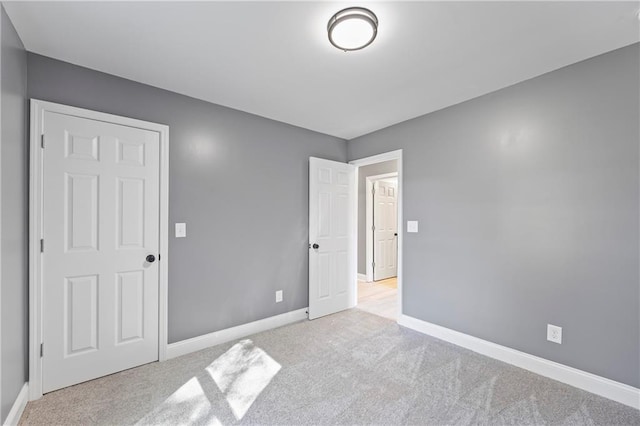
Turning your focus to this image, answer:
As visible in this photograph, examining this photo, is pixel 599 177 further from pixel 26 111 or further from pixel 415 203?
pixel 26 111

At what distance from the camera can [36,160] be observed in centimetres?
196

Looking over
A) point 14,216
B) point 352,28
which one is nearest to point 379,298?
point 352,28

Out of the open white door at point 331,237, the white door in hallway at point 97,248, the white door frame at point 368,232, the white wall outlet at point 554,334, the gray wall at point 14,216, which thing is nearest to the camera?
the gray wall at point 14,216

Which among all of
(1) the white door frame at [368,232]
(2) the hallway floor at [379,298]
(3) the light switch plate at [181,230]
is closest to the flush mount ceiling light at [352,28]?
(3) the light switch plate at [181,230]

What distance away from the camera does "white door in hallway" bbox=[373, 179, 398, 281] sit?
18.1 feet

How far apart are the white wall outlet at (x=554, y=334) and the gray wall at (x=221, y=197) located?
2.35 meters

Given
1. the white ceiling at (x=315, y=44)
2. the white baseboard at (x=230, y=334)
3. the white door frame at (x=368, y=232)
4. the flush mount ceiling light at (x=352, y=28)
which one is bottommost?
the white baseboard at (x=230, y=334)

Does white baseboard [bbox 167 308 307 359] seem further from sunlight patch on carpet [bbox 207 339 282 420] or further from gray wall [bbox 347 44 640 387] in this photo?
gray wall [bbox 347 44 640 387]

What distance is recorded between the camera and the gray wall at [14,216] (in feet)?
5.16

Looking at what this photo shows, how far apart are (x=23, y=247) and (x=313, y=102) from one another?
8.10ft

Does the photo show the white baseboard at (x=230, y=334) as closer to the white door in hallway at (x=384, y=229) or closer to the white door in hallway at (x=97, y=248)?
the white door in hallway at (x=97, y=248)

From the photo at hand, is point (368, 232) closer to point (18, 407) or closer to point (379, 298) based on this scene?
point (379, 298)

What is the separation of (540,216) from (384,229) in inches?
135

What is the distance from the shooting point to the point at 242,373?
2266mm
